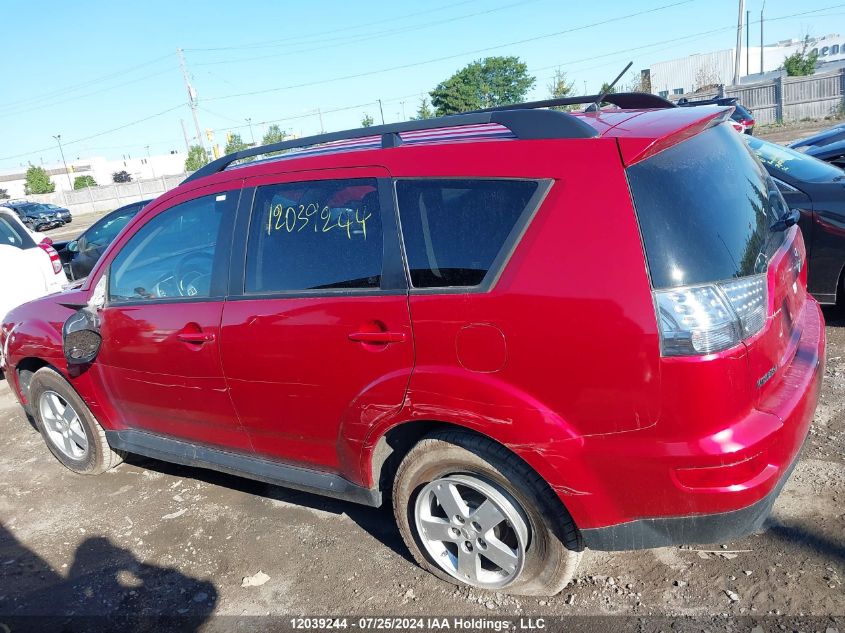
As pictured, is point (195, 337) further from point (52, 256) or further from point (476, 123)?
point (52, 256)

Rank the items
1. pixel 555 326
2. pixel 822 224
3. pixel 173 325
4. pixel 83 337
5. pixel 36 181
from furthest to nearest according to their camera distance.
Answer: pixel 36 181 < pixel 822 224 < pixel 83 337 < pixel 173 325 < pixel 555 326

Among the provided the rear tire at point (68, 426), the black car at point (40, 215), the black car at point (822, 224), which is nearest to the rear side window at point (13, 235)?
the rear tire at point (68, 426)

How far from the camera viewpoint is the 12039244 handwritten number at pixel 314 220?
8.80ft

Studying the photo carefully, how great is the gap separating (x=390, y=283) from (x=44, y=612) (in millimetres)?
2315

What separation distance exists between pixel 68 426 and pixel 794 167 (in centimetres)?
592

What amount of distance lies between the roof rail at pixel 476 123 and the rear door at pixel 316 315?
0.24m

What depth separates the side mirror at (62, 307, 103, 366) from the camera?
3748 millimetres

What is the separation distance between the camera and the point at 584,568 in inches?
112

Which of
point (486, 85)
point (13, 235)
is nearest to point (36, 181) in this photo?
point (486, 85)

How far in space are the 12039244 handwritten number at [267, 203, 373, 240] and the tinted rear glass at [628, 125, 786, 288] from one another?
112 cm

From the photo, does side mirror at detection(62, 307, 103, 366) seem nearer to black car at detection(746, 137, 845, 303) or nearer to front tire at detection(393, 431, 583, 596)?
front tire at detection(393, 431, 583, 596)

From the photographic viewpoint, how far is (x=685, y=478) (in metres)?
2.07

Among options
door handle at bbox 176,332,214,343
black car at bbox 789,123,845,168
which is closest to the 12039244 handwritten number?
door handle at bbox 176,332,214,343

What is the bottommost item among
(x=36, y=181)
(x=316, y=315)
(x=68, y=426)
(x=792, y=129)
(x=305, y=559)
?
(x=792, y=129)
